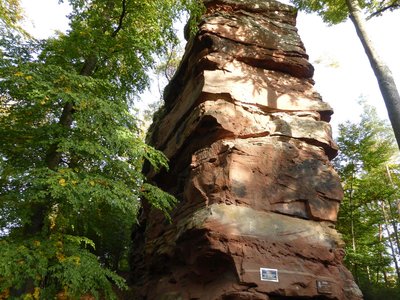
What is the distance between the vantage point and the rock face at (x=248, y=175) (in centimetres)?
604

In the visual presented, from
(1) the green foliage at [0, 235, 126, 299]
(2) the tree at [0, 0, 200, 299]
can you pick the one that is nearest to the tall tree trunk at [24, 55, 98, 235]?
(2) the tree at [0, 0, 200, 299]

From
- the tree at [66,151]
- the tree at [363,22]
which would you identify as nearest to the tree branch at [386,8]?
the tree at [363,22]

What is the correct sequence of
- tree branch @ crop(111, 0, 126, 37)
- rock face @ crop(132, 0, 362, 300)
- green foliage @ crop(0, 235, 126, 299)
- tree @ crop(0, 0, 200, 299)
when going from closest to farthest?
1. green foliage @ crop(0, 235, 126, 299)
2. tree @ crop(0, 0, 200, 299)
3. rock face @ crop(132, 0, 362, 300)
4. tree branch @ crop(111, 0, 126, 37)

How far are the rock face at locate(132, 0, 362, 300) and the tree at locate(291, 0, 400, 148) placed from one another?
133 centimetres

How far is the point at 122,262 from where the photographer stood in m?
15.4

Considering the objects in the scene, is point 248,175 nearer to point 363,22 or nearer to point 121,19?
point 121,19

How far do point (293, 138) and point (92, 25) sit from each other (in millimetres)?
5483

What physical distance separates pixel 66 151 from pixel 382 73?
7081 mm

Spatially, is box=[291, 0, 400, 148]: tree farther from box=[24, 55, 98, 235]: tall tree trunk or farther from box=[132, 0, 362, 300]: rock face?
box=[24, 55, 98, 235]: tall tree trunk

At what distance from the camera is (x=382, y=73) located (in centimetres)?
747

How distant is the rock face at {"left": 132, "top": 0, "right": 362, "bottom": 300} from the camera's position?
6.04 m

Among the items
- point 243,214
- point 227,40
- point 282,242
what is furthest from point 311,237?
point 227,40

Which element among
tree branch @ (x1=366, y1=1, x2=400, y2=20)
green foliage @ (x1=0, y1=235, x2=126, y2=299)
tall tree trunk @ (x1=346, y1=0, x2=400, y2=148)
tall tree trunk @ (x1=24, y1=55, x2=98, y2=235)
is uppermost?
tree branch @ (x1=366, y1=1, x2=400, y2=20)

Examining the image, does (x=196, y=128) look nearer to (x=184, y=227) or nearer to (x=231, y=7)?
(x=184, y=227)
